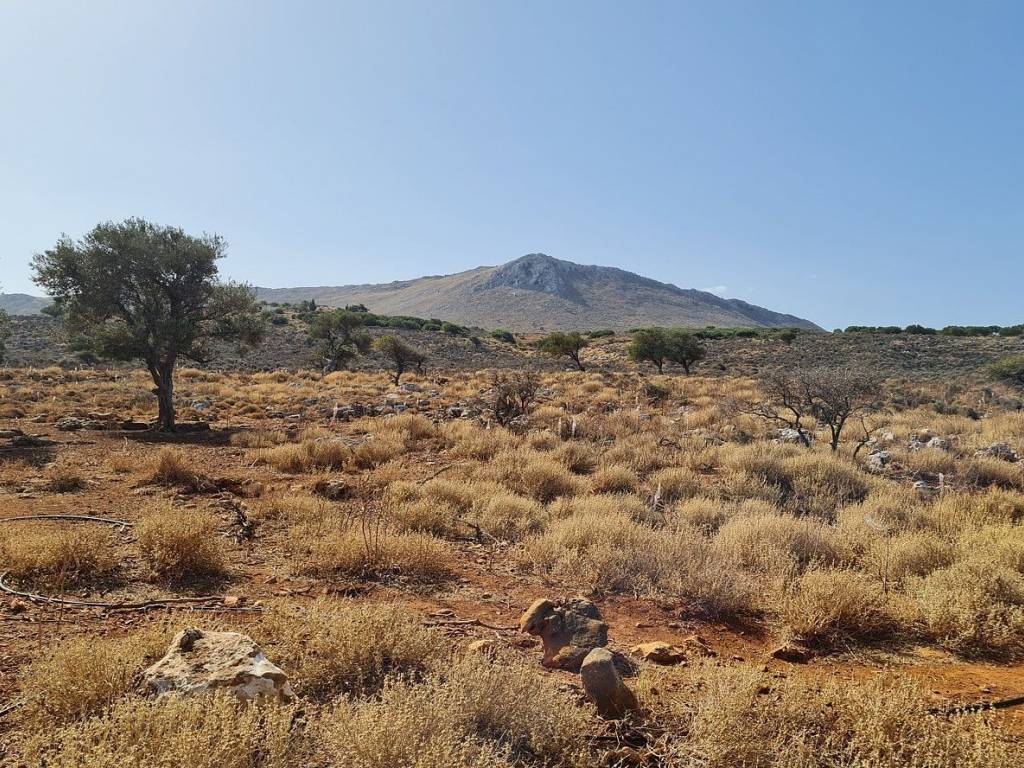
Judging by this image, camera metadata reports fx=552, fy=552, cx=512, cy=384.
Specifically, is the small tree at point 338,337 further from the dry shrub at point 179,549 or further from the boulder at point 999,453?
the boulder at point 999,453

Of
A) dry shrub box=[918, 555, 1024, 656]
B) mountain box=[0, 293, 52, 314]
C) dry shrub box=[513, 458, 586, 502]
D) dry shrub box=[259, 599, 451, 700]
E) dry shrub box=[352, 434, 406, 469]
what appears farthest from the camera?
mountain box=[0, 293, 52, 314]

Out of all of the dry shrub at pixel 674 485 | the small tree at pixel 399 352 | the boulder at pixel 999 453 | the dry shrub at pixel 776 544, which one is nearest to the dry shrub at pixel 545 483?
the dry shrub at pixel 674 485

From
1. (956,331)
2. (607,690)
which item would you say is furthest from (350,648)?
(956,331)

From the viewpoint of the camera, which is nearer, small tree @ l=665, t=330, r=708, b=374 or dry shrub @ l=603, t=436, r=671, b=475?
dry shrub @ l=603, t=436, r=671, b=475

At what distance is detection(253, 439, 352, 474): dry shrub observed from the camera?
10.8 m

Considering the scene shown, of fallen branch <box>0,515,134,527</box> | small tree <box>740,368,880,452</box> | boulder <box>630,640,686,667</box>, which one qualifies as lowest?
boulder <box>630,640,686,667</box>

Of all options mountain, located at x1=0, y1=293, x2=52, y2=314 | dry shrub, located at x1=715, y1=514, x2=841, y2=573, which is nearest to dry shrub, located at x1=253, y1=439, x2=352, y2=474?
dry shrub, located at x1=715, y1=514, x2=841, y2=573

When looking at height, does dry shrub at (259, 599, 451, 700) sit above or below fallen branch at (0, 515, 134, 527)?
above

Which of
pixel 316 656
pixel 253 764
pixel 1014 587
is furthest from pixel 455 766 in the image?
pixel 1014 587

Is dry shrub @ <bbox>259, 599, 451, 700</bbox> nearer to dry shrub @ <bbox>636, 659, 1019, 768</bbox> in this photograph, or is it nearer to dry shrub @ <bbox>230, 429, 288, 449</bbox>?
dry shrub @ <bbox>636, 659, 1019, 768</bbox>

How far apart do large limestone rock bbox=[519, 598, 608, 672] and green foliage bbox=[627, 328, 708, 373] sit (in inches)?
1427

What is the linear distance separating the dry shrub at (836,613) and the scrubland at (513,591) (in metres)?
0.02

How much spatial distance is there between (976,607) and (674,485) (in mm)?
4753

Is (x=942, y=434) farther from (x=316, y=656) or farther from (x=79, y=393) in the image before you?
(x=79, y=393)
